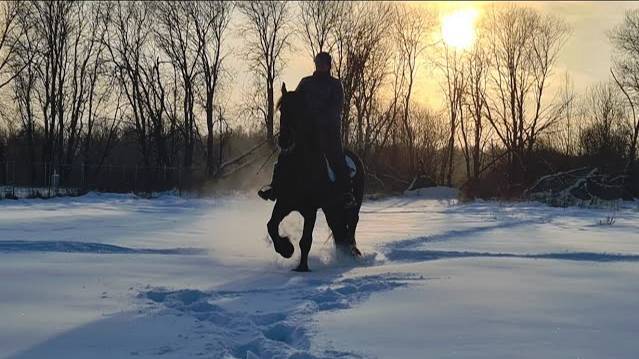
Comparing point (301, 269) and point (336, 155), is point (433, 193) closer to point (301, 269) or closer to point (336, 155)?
point (336, 155)

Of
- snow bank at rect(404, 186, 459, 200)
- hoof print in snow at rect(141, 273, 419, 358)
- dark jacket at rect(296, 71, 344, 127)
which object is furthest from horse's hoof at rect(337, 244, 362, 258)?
snow bank at rect(404, 186, 459, 200)

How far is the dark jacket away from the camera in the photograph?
6824 mm

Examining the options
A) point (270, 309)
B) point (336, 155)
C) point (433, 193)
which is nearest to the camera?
point (270, 309)

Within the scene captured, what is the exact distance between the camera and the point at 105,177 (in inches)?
1378

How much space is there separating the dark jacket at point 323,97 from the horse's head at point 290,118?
0.12 metres

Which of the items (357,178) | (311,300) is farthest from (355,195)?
(311,300)

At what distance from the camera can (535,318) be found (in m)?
3.97

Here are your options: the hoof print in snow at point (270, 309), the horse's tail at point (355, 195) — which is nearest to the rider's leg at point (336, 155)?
the horse's tail at point (355, 195)

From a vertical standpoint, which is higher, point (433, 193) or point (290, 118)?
point (290, 118)

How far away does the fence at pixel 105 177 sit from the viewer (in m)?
32.7

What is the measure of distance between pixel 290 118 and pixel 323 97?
482 millimetres

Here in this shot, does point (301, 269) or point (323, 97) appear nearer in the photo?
point (301, 269)

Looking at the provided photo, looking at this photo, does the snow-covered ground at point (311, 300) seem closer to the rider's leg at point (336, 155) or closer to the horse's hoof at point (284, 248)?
the horse's hoof at point (284, 248)

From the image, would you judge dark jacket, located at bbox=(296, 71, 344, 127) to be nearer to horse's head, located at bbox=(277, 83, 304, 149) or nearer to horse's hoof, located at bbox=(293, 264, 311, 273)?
horse's head, located at bbox=(277, 83, 304, 149)
